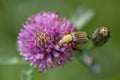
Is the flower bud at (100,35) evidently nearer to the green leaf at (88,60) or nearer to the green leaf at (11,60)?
the green leaf at (88,60)

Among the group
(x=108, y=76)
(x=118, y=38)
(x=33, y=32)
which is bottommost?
(x=108, y=76)

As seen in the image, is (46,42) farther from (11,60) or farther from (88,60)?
(11,60)

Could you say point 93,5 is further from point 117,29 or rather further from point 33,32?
point 33,32

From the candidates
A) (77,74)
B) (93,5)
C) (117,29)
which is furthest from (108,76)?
(93,5)

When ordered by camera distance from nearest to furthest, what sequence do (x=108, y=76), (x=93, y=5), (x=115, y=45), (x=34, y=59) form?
(x=34, y=59), (x=108, y=76), (x=115, y=45), (x=93, y=5)

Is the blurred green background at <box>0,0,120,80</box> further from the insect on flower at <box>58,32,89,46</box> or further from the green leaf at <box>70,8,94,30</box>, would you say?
the insect on flower at <box>58,32,89,46</box>

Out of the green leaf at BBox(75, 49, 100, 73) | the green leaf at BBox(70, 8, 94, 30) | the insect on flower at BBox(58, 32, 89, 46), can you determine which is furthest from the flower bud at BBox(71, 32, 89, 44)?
the green leaf at BBox(70, 8, 94, 30)
